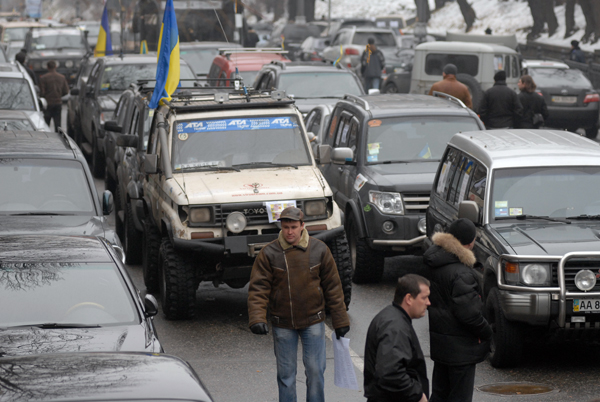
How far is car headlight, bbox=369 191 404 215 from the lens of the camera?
34.9 feet

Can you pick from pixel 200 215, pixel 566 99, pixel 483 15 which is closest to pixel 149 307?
pixel 200 215

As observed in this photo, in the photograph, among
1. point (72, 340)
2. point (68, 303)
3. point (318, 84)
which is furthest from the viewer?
point (318, 84)

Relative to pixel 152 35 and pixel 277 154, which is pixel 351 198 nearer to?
pixel 277 154

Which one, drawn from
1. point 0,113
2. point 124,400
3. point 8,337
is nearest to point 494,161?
point 8,337

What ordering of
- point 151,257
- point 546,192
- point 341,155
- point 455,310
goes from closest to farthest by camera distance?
1. point 455,310
2. point 546,192
3. point 151,257
4. point 341,155

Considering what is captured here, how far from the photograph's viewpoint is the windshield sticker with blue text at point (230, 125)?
1001 centimetres

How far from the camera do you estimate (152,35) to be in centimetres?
3066

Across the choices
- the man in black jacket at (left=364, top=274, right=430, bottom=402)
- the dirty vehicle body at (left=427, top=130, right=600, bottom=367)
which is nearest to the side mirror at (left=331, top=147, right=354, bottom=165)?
the dirty vehicle body at (left=427, top=130, right=600, bottom=367)

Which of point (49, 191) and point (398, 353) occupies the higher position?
point (398, 353)

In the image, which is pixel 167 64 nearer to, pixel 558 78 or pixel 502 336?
pixel 502 336

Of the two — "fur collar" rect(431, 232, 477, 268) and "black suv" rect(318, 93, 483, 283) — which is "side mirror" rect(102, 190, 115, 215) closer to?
"black suv" rect(318, 93, 483, 283)

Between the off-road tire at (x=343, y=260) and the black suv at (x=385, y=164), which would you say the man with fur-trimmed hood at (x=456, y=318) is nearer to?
the off-road tire at (x=343, y=260)

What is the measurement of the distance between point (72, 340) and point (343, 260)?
415 centimetres

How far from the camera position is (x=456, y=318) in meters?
5.91
